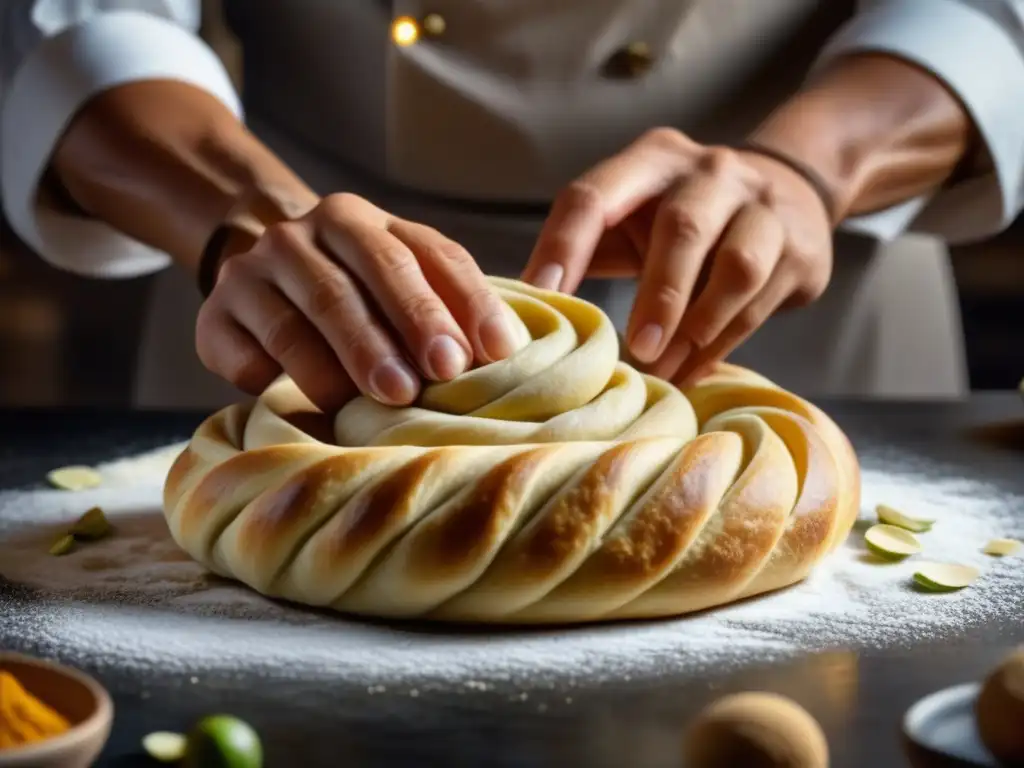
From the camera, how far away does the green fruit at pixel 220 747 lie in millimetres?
876

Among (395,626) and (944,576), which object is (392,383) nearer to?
(395,626)

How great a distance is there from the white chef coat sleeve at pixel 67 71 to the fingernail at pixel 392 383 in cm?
87

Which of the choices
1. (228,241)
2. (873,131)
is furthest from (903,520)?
(228,241)

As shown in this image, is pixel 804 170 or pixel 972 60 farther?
pixel 972 60

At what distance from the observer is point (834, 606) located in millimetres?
1305

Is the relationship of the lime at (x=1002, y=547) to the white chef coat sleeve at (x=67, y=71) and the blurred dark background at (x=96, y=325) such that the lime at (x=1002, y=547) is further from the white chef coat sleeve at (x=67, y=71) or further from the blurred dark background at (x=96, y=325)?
the blurred dark background at (x=96, y=325)

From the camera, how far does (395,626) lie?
1.24 m

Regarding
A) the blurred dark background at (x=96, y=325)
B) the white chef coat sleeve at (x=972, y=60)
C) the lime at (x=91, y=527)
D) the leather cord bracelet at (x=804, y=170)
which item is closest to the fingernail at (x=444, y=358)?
the lime at (x=91, y=527)

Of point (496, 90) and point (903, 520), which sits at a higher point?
point (496, 90)

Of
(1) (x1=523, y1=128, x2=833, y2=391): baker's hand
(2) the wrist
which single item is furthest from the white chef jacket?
(1) (x1=523, y1=128, x2=833, y2=391): baker's hand

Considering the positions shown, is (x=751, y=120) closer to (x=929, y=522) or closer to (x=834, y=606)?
(x=929, y=522)

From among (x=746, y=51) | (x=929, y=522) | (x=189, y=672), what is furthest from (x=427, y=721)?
(x=746, y=51)

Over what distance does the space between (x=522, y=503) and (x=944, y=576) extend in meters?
0.45

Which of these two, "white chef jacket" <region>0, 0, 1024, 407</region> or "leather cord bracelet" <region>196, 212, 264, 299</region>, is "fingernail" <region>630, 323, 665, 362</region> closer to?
"leather cord bracelet" <region>196, 212, 264, 299</region>
